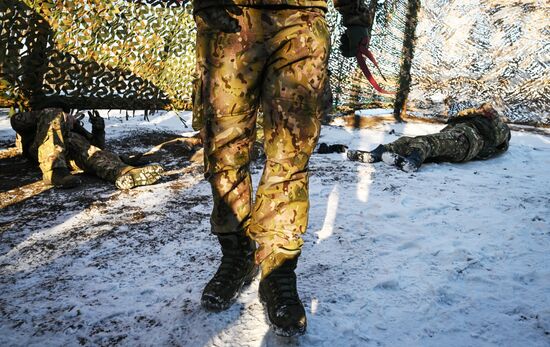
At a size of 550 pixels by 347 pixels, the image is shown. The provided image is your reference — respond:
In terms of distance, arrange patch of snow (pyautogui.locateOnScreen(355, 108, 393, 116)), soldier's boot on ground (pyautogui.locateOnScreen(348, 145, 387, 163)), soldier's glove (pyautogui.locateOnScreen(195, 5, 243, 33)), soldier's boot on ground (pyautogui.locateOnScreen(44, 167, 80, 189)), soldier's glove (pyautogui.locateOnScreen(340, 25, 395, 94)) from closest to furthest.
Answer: soldier's glove (pyautogui.locateOnScreen(195, 5, 243, 33)), soldier's glove (pyautogui.locateOnScreen(340, 25, 395, 94)), soldier's boot on ground (pyautogui.locateOnScreen(44, 167, 80, 189)), soldier's boot on ground (pyautogui.locateOnScreen(348, 145, 387, 163)), patch of snow (pyautogui.locateOnScreen(355, 108, 393, 116))

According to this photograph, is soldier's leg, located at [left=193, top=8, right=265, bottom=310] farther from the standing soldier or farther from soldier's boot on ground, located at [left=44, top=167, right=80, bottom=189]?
soldier's boot on ground, located at [left=44, top=167, right=80, bottom=189]

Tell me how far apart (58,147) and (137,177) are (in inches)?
25.6

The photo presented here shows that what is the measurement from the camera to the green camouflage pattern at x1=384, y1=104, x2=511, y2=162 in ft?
10.3

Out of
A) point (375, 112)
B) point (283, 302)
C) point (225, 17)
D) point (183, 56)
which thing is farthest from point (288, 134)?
point (375, 112)

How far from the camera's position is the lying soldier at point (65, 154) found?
A: 2578 millimetres

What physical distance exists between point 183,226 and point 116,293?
0.65 metres


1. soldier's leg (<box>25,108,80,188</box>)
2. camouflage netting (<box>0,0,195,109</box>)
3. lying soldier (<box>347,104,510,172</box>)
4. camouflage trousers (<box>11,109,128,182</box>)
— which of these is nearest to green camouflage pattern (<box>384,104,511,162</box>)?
lying soldier (<box>347,104,510,172</box>)

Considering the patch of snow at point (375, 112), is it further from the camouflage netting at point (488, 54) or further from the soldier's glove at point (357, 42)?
the soldier's glove at point (357, 42)

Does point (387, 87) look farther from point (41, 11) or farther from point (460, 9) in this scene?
point (41, 11)

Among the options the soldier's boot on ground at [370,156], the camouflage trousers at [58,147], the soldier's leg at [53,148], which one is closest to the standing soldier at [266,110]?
the camouflage trousers at [58,147]

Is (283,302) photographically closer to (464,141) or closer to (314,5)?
(314,5)

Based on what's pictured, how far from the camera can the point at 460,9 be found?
18.7 ft


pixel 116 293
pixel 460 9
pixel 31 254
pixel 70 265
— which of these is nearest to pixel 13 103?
pixel 31 254

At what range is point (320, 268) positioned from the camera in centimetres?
148
